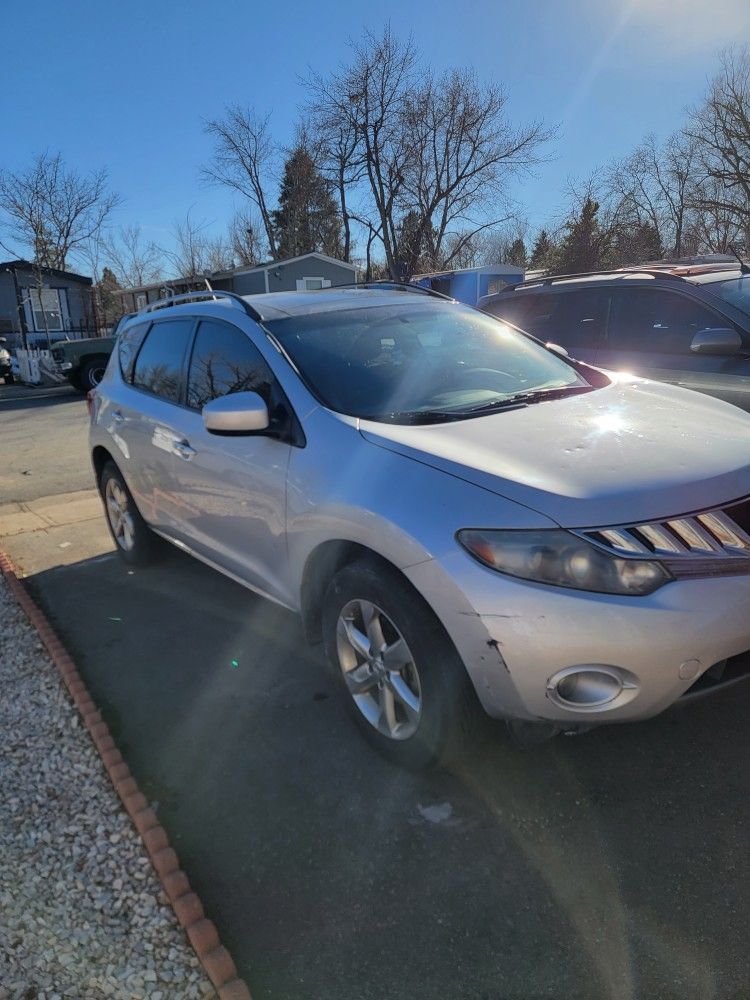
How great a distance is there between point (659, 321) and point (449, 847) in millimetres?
4045

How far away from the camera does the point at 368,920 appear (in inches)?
79.3

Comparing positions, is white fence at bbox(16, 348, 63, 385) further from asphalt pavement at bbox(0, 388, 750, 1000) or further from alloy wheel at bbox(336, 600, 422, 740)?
alloy wheel at bbox(336, 600, 422, 740)

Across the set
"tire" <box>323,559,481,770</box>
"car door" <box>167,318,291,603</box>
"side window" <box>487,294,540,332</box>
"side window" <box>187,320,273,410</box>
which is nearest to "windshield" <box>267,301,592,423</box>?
"side window" <box>187,320,273,410</box>

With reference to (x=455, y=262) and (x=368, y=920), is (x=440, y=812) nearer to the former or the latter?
(x=368, y=920)

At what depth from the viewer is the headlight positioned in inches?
78.4

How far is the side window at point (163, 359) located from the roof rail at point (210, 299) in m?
0.20

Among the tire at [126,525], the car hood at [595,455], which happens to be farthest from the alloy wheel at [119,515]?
the car hood at [595,455]

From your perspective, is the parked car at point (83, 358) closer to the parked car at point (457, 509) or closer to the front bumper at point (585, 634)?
the parked car at point (457, 509)

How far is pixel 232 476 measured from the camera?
3.21 meters

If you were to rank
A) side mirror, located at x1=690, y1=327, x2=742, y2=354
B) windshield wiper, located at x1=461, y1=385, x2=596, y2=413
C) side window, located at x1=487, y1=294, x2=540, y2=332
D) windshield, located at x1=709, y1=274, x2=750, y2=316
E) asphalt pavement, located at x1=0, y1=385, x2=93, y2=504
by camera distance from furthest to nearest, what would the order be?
asphalt pavement, located at x1=0, y1=385, x2=93, y2=504
side window, located at x1=487, y1=294, x2=540, y2=332
windshield, located at x1=709, y1=274, x2=750, y2=316
side mirror, located at x1=690, y1=327, x2=742, y2=354
windshield wiper, located at x1=461, y1=385, x2=596, y2=413

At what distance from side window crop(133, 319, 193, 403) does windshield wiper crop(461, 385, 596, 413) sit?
186 centimetres

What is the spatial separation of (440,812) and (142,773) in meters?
1.20

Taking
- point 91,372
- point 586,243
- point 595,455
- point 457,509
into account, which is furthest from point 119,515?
point 586,243

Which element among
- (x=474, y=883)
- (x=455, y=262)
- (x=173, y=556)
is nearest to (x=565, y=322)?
(x=173, y=556)
